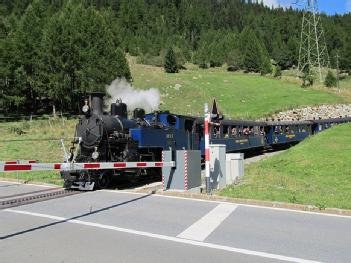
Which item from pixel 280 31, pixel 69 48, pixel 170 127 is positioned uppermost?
pixel 280 31

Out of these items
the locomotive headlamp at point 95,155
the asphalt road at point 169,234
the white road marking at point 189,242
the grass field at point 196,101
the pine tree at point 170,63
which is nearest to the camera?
the white road marking at point 189,242

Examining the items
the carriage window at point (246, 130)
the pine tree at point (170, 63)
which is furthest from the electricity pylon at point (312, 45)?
the carriage window at point (246, 130)

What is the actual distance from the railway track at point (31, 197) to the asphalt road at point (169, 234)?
695 mm

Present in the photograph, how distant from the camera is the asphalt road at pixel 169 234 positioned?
6.80m

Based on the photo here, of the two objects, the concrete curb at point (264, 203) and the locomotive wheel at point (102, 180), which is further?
the locomotive wheel at point (102, 180)

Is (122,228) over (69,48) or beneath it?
beneath

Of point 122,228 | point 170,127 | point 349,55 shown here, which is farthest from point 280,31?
point 122,228

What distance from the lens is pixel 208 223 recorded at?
30.0ft

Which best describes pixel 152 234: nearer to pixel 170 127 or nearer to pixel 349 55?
pixel 170 127

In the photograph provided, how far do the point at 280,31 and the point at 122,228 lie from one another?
167 m

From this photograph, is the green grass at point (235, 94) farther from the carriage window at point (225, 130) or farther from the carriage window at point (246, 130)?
the carriage window at point (225, 130)

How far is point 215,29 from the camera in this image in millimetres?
170625

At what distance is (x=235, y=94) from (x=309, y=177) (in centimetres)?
5521

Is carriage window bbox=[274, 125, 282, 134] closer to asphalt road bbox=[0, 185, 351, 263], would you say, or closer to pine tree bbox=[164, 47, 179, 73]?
asphalt road bbox=[0, 185, 351, 263]
